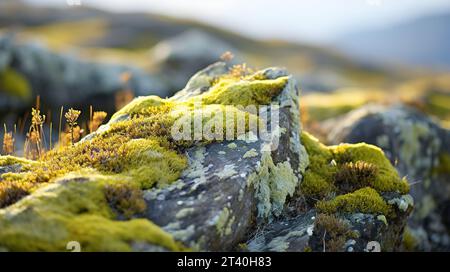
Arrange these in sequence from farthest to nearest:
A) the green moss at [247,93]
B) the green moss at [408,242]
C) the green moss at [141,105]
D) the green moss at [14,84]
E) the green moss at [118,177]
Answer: the green moss at [14,84] → the green moss at [408,242] → the green moss at [247,93] → the green moss at [141,105] → the green moss at [118,177]

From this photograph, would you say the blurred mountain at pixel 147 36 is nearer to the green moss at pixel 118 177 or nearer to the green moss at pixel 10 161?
the green moss at pixel 118 177

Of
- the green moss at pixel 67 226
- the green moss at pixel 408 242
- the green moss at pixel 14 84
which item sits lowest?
the green moss at pixel 408 242

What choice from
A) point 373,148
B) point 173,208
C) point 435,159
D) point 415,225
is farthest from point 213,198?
point 435,159

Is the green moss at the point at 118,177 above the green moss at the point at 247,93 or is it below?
below

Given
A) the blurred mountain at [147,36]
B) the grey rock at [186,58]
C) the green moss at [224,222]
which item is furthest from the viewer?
the blurred mountain at [147,36]

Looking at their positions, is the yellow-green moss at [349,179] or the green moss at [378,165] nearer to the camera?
the yellow-green moss at [349,179]

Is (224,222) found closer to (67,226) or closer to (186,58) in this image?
(67,226)

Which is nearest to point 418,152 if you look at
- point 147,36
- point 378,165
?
point 378,165

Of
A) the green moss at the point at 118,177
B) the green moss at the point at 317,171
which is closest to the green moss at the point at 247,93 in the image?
the green moss at the point at 118,177
